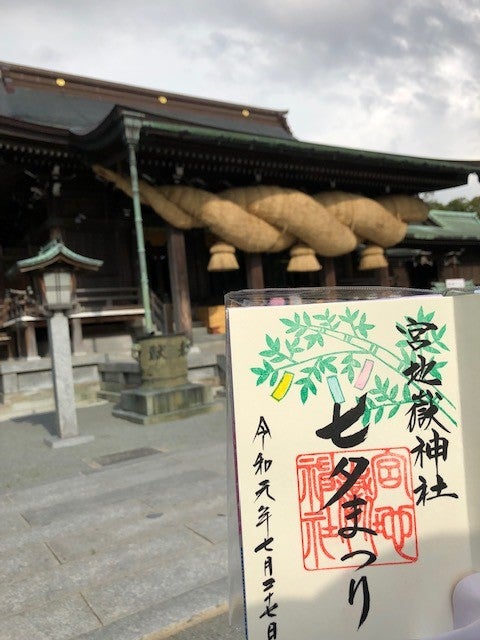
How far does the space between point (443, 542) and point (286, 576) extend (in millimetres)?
410

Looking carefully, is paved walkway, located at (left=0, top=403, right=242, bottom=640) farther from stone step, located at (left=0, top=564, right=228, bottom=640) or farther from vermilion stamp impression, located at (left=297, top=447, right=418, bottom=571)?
vermilion stamp impression, located at (left=297, top=447, right=418, bottom=571)

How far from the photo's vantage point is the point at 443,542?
1.28 meters

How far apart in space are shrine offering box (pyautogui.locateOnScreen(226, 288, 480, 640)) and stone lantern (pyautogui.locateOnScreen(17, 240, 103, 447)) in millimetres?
5359

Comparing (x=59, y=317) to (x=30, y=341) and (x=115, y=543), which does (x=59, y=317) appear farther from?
(x=30, y=341)

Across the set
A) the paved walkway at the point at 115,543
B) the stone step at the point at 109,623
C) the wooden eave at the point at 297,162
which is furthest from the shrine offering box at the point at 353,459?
the wooden eave at the point at 297,162

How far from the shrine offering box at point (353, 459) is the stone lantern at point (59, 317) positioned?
5.36 meters

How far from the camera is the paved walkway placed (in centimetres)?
229

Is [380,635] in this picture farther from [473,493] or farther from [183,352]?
[183,352]

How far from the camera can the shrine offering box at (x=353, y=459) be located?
49.4 inches

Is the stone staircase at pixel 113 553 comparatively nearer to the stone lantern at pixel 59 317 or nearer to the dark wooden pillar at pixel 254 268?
the stone lantern at pixel 59 317

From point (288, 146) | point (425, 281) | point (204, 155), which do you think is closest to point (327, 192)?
point (288, 146)

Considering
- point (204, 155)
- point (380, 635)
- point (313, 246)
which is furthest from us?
point (313, 246)

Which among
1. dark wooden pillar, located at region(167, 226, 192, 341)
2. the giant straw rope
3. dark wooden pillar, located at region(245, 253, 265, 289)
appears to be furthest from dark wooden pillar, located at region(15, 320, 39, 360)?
dark wooden pillar, located at region(245, 253, 265, 289)

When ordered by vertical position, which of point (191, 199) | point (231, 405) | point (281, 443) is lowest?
point (281, 443)
